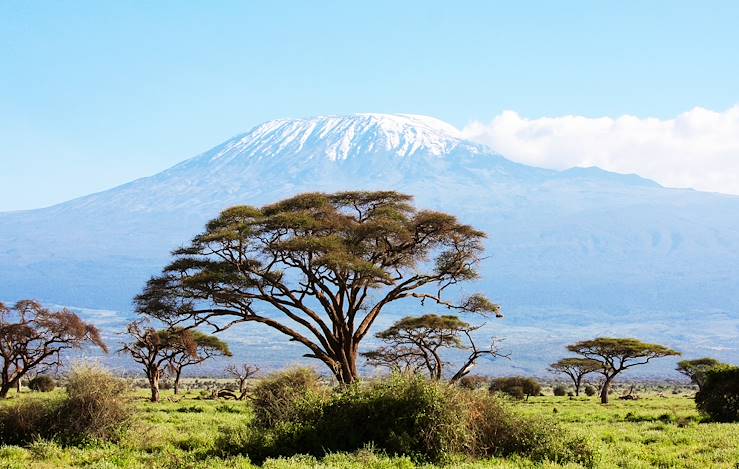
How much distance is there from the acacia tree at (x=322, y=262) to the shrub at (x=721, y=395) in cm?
860

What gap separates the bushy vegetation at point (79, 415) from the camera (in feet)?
55.4

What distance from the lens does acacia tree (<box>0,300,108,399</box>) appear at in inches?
1492

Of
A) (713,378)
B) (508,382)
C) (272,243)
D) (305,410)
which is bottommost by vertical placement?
(508,382)

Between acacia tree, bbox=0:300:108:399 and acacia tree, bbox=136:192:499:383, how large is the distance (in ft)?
34.6

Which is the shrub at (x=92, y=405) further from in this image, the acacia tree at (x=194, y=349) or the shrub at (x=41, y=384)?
the shrub at (x=41, y=384)

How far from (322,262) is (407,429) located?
12.1 m

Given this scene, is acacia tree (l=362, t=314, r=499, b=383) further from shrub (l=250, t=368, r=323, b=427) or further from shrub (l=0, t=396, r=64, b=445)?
shrub (l=0, t=396, r=64, b=445)

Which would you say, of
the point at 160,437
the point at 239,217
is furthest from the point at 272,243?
the point at 160,437

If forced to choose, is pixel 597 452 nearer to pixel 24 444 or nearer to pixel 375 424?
pixel 375 424

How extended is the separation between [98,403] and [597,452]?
9.92 m

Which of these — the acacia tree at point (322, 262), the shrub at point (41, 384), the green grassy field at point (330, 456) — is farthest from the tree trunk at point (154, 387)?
the green grassy field at point (330, 456)

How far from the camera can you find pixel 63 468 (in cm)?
1429

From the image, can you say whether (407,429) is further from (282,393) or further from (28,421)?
(28,421)

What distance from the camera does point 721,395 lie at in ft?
79.6
